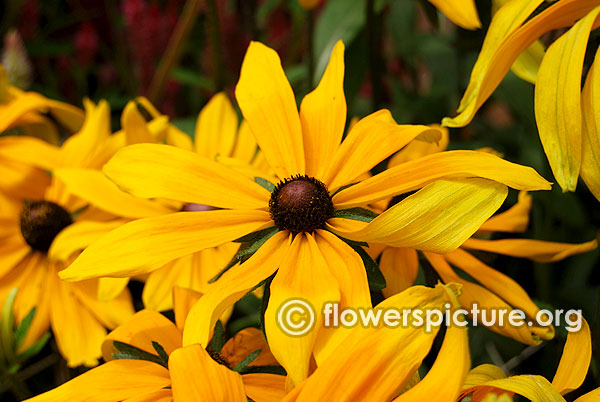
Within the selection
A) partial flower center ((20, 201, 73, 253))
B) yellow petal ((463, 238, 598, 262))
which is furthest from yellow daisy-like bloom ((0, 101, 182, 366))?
yellow petal ((463, 238, 598, 262))

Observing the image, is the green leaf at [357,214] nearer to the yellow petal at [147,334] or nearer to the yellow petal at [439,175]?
the yellow petal at [439,175]

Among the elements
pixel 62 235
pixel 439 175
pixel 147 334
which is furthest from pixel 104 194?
pixel 439 175

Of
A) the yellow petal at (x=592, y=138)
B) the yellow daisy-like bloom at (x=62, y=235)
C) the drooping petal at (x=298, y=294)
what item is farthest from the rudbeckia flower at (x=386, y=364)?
the yellow daisy-like bloom at (x=62, y=235)

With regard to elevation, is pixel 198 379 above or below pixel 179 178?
below

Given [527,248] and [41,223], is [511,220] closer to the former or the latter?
[527,248]

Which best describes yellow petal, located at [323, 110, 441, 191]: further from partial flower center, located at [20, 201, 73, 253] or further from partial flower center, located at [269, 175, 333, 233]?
partial flower center, located at [20, 201, 73, 253]
